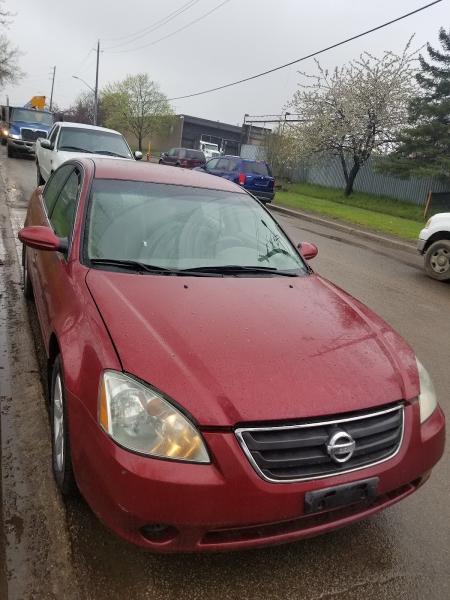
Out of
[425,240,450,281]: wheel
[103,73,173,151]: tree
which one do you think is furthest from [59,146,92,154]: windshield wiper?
[103,73,173,151]: tree

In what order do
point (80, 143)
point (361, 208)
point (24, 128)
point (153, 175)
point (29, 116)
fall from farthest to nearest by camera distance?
point (29, 116), point (361, 208), point (24, 128), point (80, 143), point (153, 175)

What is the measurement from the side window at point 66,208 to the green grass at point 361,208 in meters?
11.6

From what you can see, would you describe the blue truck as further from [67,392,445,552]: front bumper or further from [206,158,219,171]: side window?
[67,392,445,552]: front bumper

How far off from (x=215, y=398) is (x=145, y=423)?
27 centimetres

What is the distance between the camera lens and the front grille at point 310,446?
185cm

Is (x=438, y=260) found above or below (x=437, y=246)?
below

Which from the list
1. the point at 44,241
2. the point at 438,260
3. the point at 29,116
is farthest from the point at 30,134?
the point at 44,241

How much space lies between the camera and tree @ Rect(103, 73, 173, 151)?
56.1 metres

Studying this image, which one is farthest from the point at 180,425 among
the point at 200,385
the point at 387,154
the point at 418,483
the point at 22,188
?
the point at 387,154

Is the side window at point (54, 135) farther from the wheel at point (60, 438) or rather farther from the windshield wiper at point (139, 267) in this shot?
the wheel at point (60, 438)

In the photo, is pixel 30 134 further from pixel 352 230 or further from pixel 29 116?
pixel 352 230

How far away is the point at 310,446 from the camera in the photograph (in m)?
1.92

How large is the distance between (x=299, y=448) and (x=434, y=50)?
25890mm

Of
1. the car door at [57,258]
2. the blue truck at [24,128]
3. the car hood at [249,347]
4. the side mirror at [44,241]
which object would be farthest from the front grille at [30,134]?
the car hood at [249,347]
